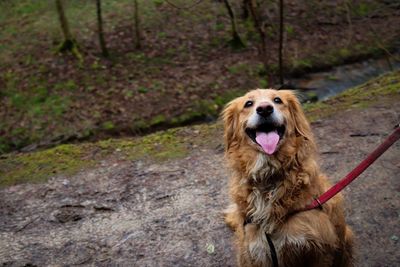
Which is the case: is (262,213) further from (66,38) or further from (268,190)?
(66,38)

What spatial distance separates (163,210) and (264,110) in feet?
8.91

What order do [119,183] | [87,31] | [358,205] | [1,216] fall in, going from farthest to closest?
[87,31] → [119,183] → [1,216] → [358,205]

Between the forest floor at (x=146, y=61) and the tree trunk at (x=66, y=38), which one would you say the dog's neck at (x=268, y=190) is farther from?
the tree trunk at (x=66, y=38)

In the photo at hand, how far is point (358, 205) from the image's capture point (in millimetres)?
5328

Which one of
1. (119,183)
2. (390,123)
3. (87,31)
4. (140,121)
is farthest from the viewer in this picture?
(87,31)

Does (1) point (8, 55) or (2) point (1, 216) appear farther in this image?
(1) point (8, 55)

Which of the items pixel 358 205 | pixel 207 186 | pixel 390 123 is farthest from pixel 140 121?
pixel 358 205

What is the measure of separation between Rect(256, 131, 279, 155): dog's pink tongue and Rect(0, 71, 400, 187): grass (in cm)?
373

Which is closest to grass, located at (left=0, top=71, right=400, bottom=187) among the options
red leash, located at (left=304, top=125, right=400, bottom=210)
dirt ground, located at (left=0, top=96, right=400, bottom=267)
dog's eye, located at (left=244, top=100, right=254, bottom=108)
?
dirt ground, located at (left=0, top=96, right=400, bottom=267)

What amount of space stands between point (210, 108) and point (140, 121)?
1518 millimetres

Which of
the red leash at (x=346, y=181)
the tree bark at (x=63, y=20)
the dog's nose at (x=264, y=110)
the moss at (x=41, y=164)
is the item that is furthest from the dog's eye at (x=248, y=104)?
the tree bark at (x=63, y=20)

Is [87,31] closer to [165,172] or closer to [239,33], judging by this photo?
[239,33]

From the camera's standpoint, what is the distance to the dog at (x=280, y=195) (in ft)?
11.7

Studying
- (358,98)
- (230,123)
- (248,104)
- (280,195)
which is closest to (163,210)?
(230,123)
